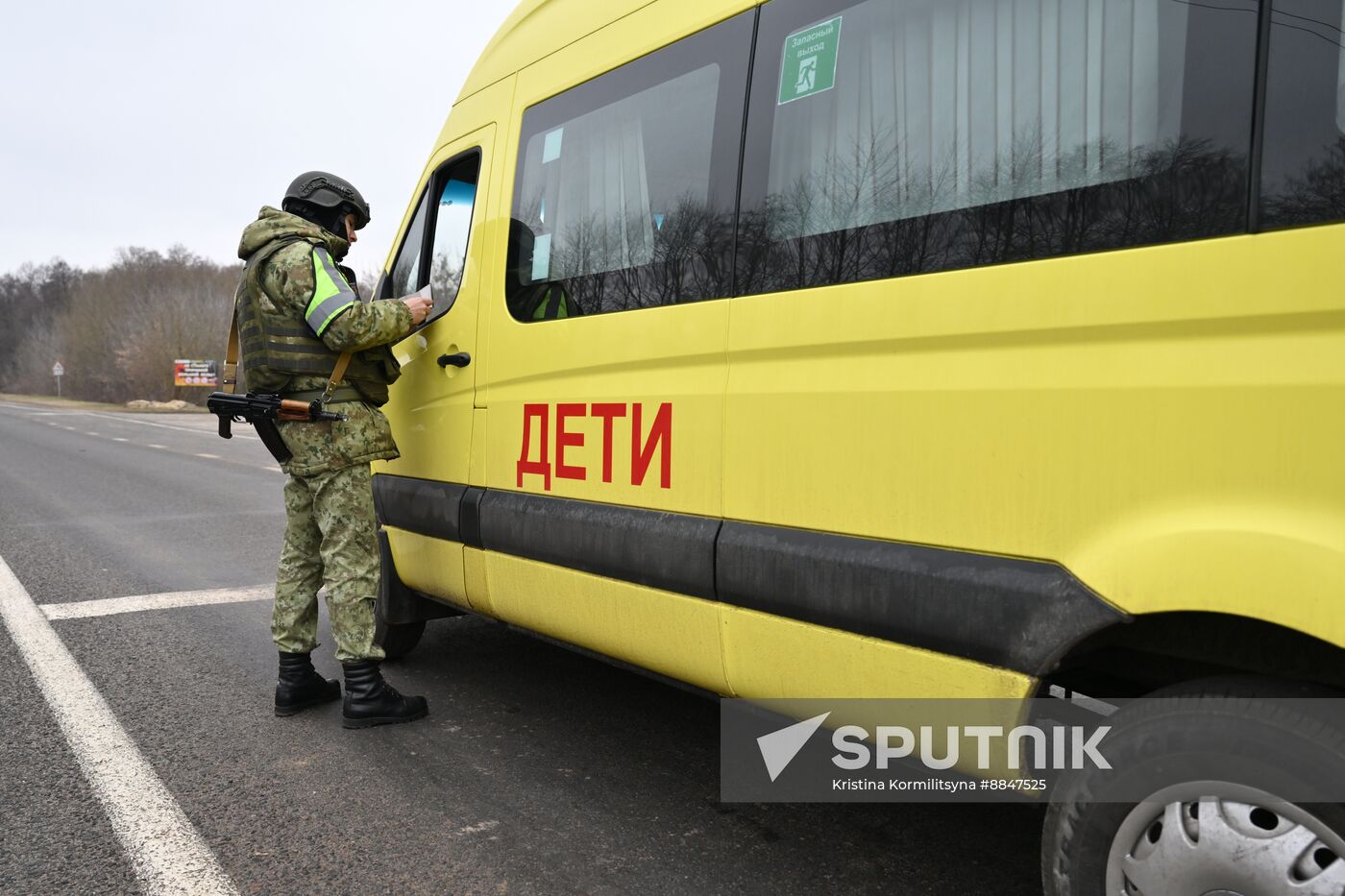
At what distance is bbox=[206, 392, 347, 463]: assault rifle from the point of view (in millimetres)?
3412

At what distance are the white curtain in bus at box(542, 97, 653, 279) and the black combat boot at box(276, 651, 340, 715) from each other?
177 cm

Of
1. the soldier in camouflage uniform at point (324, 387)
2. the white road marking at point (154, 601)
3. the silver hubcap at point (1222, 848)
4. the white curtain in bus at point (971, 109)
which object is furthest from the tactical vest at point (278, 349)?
the silver hubcap at point (1222, 848)

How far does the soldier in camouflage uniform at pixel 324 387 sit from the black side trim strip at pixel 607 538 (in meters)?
0.64

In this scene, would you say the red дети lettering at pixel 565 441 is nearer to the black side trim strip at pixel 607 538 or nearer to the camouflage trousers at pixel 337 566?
the black side trim strip at pixel 607 538

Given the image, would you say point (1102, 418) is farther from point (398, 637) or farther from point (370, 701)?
point (398, 637)

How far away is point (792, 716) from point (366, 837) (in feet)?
3.95

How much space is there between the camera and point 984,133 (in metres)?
1.91

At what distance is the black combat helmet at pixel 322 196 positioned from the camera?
11.8ft

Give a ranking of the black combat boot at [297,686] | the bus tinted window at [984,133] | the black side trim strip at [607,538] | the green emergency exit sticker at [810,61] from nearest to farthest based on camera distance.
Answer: the bus tinted window at [984,133] → the green emergency exit sticker at [810,61] → the black side trim strip at [607,538] → the black combat boot at [297,686]

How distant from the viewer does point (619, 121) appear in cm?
282

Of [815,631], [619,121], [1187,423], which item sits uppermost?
[619,121]

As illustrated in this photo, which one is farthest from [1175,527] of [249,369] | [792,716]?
[249,369]

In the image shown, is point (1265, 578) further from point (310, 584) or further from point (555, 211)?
point (310, 584)

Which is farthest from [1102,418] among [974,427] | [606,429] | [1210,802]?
[606,429]
